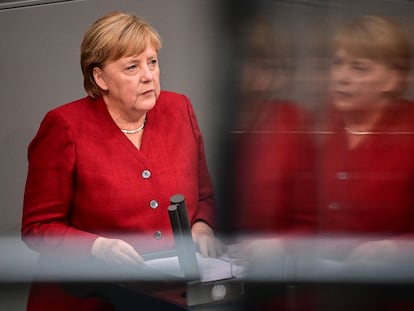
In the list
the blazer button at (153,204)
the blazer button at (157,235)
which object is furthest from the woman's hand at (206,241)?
the blazer button at (153,204)

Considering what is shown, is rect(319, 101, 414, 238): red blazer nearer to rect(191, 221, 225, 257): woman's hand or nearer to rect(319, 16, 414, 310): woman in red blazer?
rect(319, 16, 414, 310): woman in red blazer

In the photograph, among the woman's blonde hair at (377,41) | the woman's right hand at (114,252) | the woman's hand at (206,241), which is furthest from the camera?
the woman's right hand at (114,252)

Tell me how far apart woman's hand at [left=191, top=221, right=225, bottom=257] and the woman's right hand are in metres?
0.11

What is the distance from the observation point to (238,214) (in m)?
1.00

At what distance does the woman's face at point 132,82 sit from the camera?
137 cm

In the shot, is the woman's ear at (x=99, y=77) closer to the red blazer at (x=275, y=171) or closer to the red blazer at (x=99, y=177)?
the red blazer at (x=99, y=177)

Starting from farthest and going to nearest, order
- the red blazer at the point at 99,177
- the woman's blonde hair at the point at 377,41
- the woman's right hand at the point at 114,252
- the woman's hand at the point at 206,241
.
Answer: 1. the red blazer at the point at 99,177
2. the woman's right hand at the point at 114,252
3. the woman's hand at the point at 206,241
4. the woman's blonde hair at the point at 377,41

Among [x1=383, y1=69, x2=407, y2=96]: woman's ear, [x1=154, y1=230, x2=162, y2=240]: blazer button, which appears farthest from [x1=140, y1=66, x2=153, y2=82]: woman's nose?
[x1=383, y1=69, x2=407, y2=96]: woman's ear

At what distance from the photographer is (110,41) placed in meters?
1.41

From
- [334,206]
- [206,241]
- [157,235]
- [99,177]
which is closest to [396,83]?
[334,206]

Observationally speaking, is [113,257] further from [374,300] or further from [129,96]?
[374,300]

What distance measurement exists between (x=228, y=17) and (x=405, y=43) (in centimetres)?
21

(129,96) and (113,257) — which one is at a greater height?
(129,96)

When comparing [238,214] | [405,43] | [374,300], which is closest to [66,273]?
[238,214]
